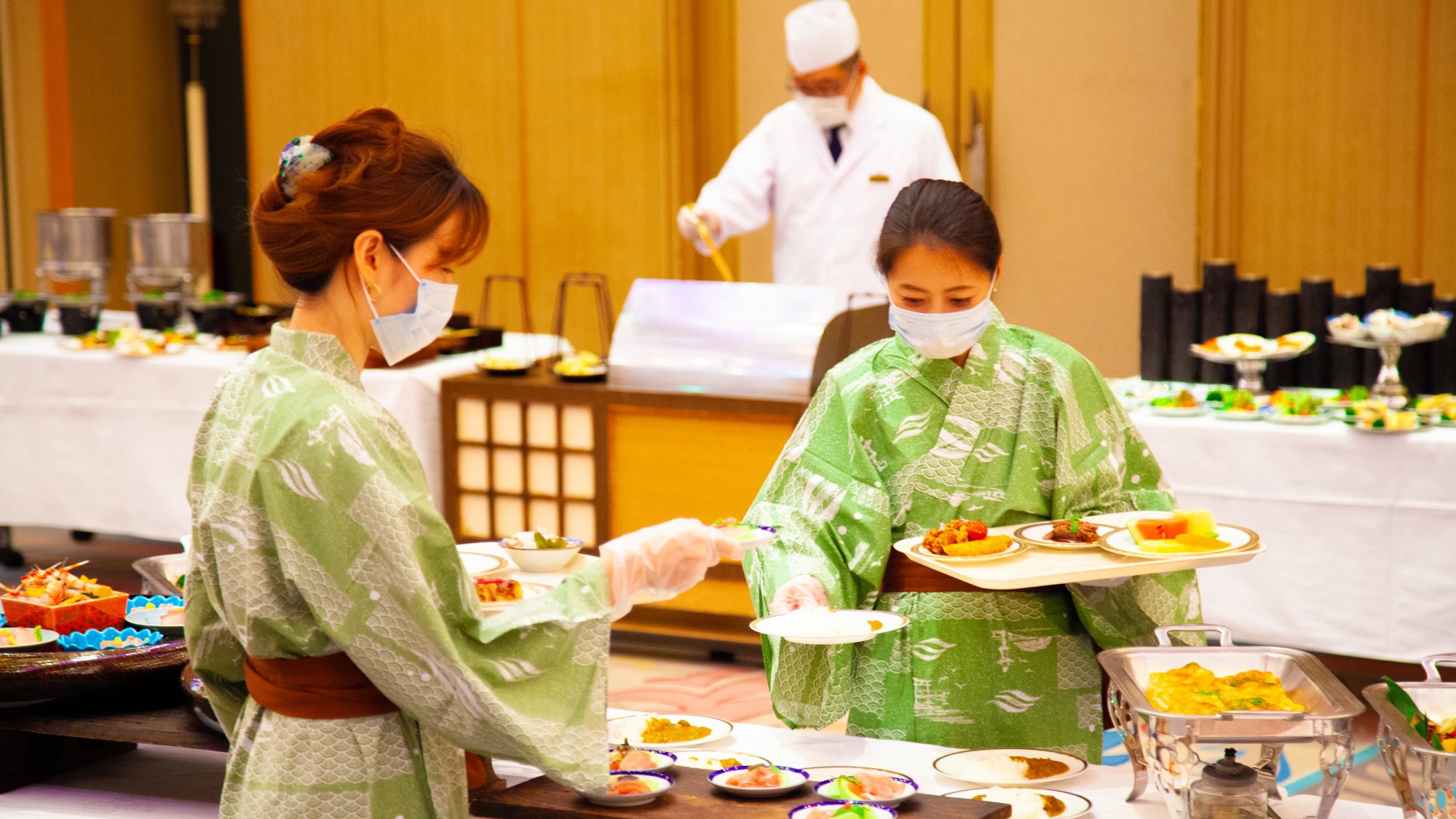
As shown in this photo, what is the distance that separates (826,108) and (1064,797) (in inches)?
146

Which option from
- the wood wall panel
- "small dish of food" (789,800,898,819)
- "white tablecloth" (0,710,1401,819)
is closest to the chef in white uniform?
the wood wall panel

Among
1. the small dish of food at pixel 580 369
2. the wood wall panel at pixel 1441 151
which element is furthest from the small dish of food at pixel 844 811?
the wood wall panel at pixel 1441 151

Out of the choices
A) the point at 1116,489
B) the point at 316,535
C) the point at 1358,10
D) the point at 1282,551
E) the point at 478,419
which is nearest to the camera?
the point at 316,535

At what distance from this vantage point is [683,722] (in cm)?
213

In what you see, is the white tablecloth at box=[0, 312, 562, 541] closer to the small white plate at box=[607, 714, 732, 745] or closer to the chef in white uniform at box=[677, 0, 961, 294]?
the chef in white uniform at box=[677, 0, 961, 294]

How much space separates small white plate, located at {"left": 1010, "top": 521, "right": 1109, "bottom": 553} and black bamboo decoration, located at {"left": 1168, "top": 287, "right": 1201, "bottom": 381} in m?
2.55

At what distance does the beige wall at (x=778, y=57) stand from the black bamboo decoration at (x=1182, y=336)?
230cm

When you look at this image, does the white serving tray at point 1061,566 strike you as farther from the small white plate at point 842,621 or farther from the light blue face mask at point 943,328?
the light blue face mask at point 943,328

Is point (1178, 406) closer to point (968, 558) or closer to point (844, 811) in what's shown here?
point (968, 558)

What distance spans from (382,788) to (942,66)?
5340mm

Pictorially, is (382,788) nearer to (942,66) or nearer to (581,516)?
(581,516)

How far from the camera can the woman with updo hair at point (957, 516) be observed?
2.09 metres

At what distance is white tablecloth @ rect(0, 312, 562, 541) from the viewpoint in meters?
5.05

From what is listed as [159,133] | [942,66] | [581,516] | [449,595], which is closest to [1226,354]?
[581,516]
